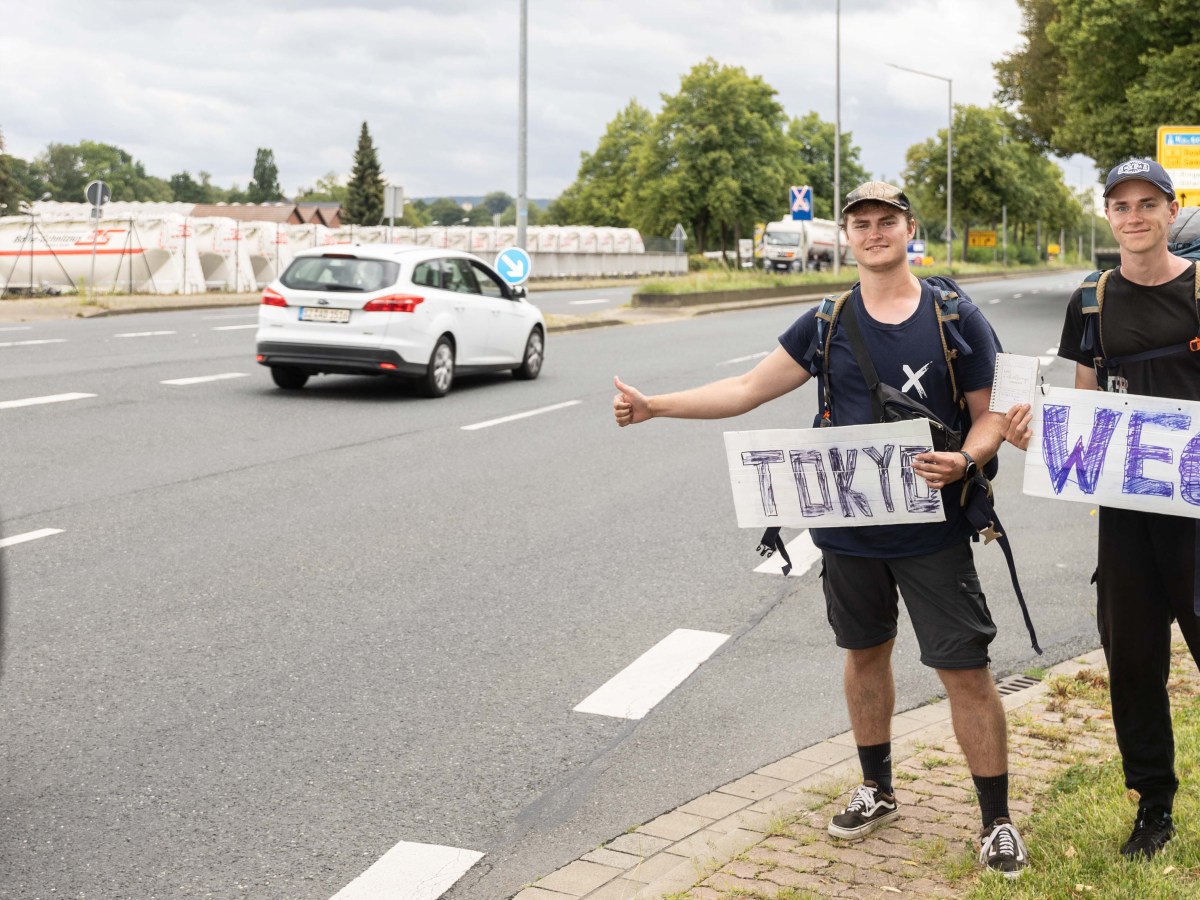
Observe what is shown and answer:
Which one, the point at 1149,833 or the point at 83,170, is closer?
the point at 1149,833

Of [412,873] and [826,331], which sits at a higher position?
[826,331]

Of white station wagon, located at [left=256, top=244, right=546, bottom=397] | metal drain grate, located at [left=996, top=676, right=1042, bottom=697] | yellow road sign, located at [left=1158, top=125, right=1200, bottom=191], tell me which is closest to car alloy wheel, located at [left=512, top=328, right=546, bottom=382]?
white station wagon, located at [left=256, top=244, right=546, bottom=397]

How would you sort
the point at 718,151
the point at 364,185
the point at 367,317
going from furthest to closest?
the point at 364,185
the point at 718,151
the point at 367,317

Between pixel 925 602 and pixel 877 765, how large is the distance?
0.58 metres

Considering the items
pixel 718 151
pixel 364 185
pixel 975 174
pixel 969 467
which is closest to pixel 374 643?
pixel 969 467

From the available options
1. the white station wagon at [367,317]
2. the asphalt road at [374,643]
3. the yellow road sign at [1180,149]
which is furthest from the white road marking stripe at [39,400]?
the yellow road sign at [1180,149]

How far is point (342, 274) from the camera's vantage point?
1585 centimetres

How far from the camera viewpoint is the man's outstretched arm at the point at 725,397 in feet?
14.1

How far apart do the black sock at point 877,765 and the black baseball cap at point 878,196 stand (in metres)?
1.48

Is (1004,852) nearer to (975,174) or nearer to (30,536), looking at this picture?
(30,536)

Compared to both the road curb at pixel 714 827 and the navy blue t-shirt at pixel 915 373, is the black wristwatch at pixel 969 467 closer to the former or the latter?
the navy blue t-shirt at pixel 915 373

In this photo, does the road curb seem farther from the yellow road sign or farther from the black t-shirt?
the yellow road sign

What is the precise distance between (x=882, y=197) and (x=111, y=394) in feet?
41.5

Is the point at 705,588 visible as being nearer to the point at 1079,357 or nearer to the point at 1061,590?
the point at 1061,590
